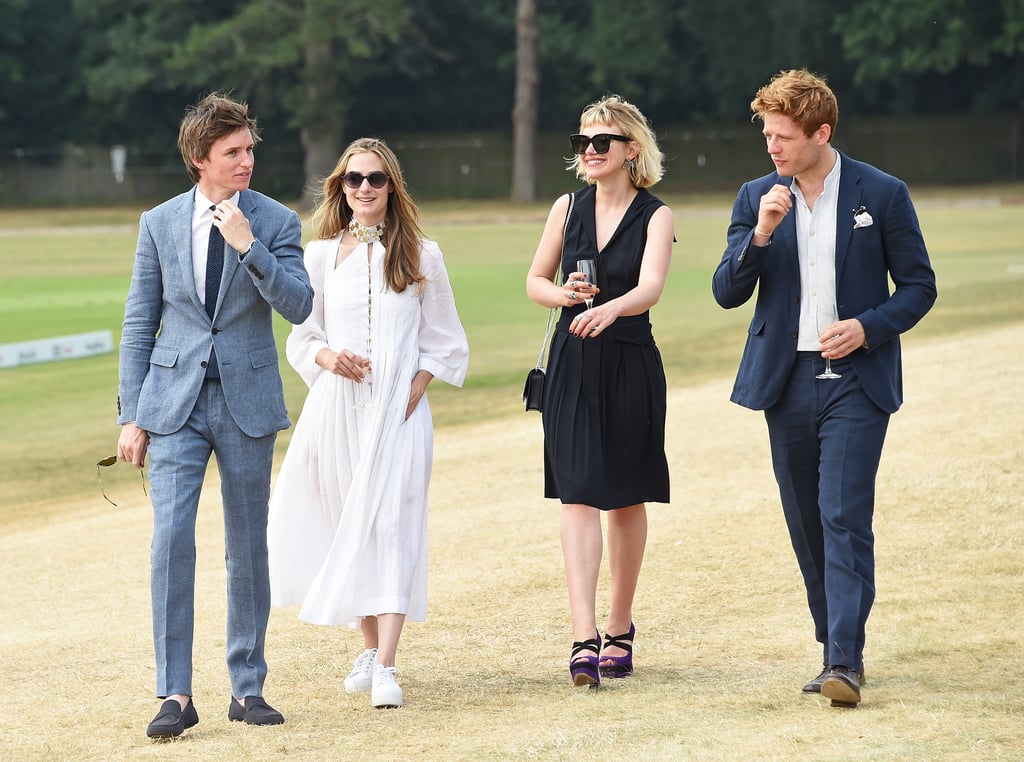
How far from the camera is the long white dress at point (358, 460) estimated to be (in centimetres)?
548

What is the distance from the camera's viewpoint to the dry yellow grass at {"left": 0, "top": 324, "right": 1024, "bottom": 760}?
479 centimetres

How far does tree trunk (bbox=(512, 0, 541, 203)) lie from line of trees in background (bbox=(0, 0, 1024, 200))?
0.07m

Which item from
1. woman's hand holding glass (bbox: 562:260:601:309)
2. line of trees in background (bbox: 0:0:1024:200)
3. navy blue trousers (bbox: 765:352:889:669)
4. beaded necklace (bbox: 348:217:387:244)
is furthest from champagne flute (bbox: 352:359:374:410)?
line of trees in background (bbox: 0:0:1024:200)

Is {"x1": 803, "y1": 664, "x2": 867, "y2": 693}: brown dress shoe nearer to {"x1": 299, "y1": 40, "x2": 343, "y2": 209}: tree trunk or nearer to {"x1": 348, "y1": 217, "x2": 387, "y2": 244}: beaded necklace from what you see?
{"x1": 348, "y1": 217, "x2": 387, "y2": 244}: beaded necklace

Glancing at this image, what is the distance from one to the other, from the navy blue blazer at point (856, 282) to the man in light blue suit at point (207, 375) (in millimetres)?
1521

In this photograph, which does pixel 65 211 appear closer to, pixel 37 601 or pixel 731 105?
pixel 731 105

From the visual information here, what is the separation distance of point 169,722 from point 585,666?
141 centimetres

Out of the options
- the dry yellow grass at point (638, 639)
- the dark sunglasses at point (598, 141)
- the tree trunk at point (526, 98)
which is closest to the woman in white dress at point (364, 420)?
the dry yellow grass at point (638, 639)

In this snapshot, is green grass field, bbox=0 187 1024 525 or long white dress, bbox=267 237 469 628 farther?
green grass field, bbox=0 187 1024 525

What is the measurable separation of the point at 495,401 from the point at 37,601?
7572mm

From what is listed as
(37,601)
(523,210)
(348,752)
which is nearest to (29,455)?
(37,601)

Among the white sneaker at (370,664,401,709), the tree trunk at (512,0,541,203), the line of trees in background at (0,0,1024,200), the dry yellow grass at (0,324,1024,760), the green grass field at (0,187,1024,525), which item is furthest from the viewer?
the tree trunk at (512,0,541,203)

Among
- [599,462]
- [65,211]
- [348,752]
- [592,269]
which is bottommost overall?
[65,211]

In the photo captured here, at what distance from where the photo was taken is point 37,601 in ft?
25.7
